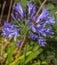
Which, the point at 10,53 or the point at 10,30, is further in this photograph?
the point at 10,53

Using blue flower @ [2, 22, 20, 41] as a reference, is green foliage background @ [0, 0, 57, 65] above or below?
below

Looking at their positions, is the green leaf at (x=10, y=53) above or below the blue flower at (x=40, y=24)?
below

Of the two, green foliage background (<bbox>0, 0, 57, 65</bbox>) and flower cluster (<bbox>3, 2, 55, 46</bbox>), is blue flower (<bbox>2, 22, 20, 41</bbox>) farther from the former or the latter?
green foliage background (<bbox>0, 0, 57, 65</bbox>)

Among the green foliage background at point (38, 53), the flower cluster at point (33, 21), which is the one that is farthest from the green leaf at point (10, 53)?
the flower cluster at point (33, 21)

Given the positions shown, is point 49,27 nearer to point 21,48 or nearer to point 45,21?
point 45,21

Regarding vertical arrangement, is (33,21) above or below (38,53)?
above

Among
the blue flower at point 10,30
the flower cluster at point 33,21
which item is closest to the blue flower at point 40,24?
the flower cluster at point 33,21

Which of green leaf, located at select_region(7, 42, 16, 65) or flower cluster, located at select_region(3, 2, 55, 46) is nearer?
flower cluster, located at select_region(3, 2, 55, 46)

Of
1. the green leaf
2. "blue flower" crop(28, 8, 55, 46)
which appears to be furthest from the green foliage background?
"blue flower" crop(28, 8, 55, 46)

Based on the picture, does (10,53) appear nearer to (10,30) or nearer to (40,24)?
(10,30)

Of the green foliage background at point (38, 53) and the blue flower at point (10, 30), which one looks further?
the green foliage background at point (38, 53)

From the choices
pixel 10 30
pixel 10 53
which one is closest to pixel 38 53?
pixel 10 53

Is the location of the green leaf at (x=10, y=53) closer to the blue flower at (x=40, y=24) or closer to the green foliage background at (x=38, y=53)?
the green foliage background at (x=38, y=53)
